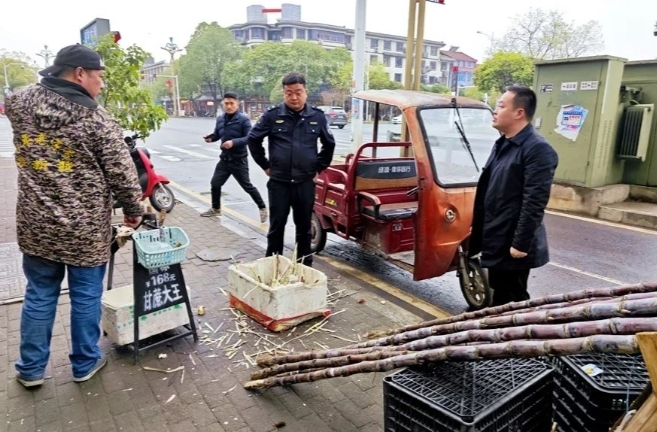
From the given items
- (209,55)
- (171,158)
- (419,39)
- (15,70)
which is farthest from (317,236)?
(15,70)

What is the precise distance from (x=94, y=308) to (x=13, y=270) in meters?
2.68

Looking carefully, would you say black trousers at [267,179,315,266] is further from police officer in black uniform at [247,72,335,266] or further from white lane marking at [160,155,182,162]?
white lane marking at [160,155,182,162]

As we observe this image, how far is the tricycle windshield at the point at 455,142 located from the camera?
4.49m

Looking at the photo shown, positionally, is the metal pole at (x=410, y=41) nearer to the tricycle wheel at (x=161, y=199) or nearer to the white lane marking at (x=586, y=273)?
the white lane marking at (x=586, y=273)

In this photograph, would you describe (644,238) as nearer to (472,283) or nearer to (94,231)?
(472,283)

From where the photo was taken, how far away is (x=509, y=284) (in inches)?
139

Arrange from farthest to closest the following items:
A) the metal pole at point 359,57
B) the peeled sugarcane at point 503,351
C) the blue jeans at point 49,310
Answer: the metal pole at point 359,57 → the blue jeans at point 49,310 → the peeled sugarcane at point 503,351

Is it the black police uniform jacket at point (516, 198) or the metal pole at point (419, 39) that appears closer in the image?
the black police uniform jacket at point (516, 198)

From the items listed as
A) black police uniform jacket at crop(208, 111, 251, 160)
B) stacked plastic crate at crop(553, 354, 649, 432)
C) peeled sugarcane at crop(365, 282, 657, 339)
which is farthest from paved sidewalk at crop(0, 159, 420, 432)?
black police uniform jacket at crop(208, 111, 251, 160)

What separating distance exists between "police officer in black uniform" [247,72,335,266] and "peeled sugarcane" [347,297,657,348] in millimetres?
2564

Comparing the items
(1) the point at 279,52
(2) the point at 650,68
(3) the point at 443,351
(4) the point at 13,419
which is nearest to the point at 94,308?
(4) the point at 13,419

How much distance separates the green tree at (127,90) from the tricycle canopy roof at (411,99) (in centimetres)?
320

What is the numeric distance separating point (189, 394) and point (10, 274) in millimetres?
3084

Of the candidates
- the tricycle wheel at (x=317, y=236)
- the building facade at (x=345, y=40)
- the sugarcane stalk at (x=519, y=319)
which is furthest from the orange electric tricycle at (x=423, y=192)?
the building facade at (x=345, y=40)
